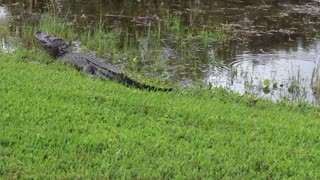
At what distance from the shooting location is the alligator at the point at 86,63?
566 cm

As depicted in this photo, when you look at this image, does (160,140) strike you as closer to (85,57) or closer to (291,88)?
(85,57)

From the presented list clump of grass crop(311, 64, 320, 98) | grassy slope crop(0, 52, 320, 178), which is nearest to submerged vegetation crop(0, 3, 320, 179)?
grassy slope crop(0, 52, 320, 178)

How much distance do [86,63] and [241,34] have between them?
4.69 metres

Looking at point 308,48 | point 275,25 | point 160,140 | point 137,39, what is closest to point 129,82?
point 160,140

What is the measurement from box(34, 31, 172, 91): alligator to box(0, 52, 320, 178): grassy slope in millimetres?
373

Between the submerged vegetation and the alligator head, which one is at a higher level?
the alligator head

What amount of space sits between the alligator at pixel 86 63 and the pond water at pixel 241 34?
3.58ft

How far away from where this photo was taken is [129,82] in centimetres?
566

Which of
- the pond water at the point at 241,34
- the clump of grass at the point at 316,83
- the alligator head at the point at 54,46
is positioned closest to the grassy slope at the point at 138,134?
the clump of grass at the point at 316,83

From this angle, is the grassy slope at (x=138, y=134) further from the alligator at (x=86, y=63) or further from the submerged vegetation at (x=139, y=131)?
the alligator at (x=86, y=63)

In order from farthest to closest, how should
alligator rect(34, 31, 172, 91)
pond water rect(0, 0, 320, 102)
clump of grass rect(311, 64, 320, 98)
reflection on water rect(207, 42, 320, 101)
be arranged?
pond water rect(0, 0, 320, 102), reflection on water rect(207, 42, 320, 101), clump of grass rect(311, 64, 320, 98), alligator rect(34, 31, 172, 91)

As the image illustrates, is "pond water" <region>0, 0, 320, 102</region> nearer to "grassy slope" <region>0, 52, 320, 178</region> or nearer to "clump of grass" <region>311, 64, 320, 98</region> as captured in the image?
"clump of grass" <region>311, 64, 320, 98</region>

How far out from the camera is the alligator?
5.66m

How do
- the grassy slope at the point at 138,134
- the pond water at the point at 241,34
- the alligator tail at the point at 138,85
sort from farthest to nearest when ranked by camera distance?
1. the pond water at the point at 241,34
2. the alligator tail at the point at 138,85
3. the grassy slope at the point at 138,134
